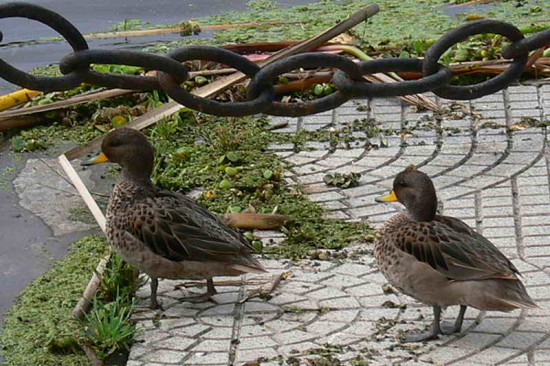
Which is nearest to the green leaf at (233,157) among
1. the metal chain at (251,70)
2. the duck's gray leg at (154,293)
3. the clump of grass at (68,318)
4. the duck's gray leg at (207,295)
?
the clump of grass at (68,318)

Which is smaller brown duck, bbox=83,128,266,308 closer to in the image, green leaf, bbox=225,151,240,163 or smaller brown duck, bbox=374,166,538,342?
smaller brown duck, bbox=374,166,538,342

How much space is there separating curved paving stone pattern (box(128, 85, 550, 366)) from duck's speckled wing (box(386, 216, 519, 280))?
0.31 metres

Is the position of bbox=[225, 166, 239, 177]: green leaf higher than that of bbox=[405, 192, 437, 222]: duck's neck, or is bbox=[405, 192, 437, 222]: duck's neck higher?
bbox=[405, 192, 437, 222]: duck's neck

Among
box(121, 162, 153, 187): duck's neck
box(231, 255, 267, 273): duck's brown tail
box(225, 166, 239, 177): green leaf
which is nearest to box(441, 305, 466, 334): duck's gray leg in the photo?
box(231, 255, 267, 273): duck's brown tail

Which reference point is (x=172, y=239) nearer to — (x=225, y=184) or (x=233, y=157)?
(x=225, y=184)

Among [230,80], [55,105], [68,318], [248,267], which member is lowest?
[68,318]

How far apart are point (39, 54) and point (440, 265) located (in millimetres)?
5670

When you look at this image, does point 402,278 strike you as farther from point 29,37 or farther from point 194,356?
point 29,37

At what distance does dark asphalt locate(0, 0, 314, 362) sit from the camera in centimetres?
618

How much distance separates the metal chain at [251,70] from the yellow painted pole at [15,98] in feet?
15.5

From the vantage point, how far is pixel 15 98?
836 cm

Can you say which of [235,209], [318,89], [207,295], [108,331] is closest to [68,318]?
[108,331]

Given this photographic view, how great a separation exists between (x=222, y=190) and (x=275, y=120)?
1256 millimetres

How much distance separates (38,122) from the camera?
27.1 feet
